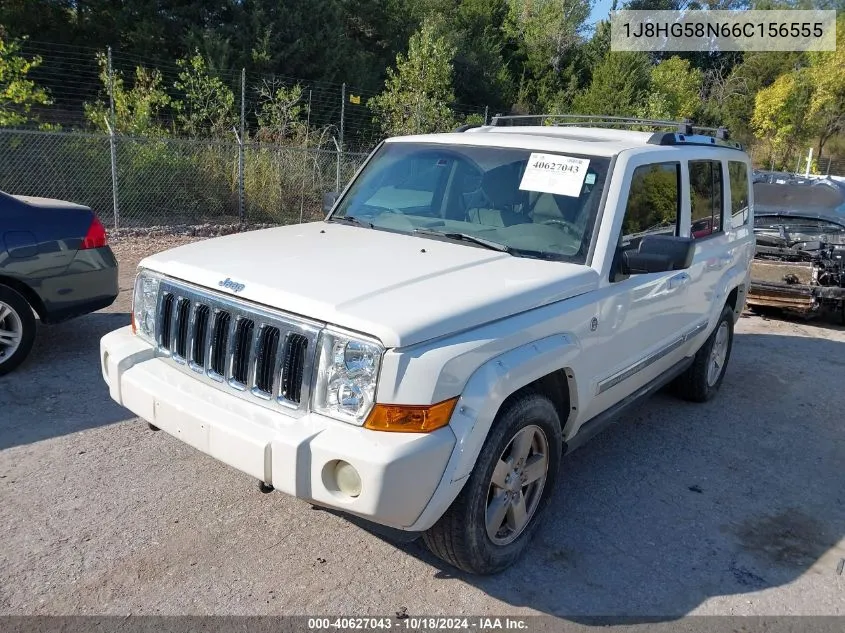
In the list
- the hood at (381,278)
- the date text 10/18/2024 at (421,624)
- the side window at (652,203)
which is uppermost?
the side window at (652,203)

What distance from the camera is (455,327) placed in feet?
8.97

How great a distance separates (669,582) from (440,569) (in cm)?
107

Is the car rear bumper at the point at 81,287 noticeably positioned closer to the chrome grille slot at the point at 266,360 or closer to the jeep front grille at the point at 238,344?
the jeep front grille at the point at 238,344

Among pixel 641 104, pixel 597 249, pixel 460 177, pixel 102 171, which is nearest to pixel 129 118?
pixel 102 171

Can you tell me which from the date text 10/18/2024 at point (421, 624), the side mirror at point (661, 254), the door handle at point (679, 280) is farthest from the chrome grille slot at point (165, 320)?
the door handle at point (679, 280)

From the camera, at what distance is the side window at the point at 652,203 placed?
3.85 meters

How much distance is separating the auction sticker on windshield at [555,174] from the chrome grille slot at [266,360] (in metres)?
1.74

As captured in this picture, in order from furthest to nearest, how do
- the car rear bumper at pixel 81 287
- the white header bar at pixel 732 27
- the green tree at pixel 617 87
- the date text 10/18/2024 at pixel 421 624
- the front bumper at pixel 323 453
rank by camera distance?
the white header bar at pixel 732 27, the green tree at pixel 617 87, the car rear bumper at pixel 81 287, the date text 10/18/2024 at pixel 421 624, the front bumper at pixel 323 453

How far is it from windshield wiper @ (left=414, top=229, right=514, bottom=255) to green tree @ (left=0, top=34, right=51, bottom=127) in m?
A: 10.3

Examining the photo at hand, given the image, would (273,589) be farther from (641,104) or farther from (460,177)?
(641,104)

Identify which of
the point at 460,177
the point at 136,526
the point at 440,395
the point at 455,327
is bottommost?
Answer: the point at 136,526

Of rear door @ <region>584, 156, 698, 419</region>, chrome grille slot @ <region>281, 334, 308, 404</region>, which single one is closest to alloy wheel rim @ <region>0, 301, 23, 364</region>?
chrome grille slot @ <region>281, 334, 308, 404</region>

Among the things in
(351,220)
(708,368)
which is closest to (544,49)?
(708,368)

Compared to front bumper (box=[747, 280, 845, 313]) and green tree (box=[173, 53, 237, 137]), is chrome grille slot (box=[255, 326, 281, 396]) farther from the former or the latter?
green tree (box=[173, 53, 237, 137])
